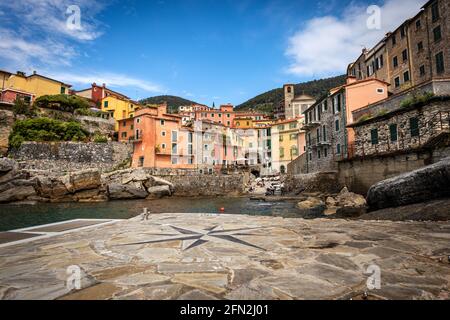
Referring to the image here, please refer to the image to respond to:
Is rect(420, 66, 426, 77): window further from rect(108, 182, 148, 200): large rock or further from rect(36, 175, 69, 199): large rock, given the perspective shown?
rect(36, 175, 69, 199): large rock

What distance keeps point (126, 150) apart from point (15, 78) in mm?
25724

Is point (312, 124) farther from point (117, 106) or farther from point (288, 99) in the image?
point (288, 99)

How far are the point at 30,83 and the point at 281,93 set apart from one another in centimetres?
10932

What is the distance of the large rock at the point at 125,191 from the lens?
123 ft

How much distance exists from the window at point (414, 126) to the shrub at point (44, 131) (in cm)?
4795

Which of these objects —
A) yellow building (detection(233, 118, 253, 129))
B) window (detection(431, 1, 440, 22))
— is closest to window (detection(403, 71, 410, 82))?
window (detection(431, 1, 440, 22))

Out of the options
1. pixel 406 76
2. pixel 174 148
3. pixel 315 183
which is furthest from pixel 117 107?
pixel 406 76

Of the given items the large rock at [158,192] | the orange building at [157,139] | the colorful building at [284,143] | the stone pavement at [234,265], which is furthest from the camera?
the colorful building at [284,143]

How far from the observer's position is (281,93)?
13075 cm

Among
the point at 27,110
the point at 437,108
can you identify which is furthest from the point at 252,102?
the point at 437,108

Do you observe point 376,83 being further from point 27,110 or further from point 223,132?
point 27,110

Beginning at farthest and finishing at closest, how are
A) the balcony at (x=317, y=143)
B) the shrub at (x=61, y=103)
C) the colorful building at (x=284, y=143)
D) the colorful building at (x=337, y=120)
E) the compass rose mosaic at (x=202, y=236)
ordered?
the colorful building at (x=284, y=143) < the shrub at (x=61, y=103) < the balcony at (x=317, y=143) < the colorful building at (x=337, y=120) < the compass rose mosaic at (x=202, y=236)

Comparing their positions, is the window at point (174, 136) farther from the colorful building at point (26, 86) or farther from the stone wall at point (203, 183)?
the colorful building at point (26, 86)

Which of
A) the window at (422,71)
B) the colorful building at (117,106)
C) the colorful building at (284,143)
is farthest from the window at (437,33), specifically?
the colorful building at (117,106)
